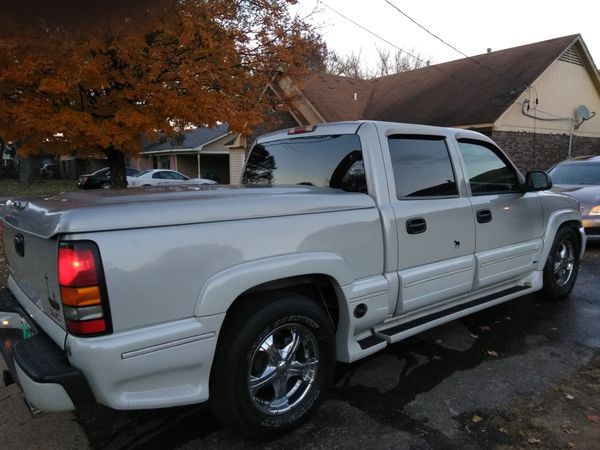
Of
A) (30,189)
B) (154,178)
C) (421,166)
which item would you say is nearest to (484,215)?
(421,166)

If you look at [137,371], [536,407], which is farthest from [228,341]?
[536,407]

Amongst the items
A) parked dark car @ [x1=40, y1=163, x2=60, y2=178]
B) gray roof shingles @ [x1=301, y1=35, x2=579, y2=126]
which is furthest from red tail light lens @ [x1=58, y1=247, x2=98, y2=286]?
parked dark car @ [x1=40, y1=163, x2=60, y2=178]

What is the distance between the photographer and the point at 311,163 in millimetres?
3732

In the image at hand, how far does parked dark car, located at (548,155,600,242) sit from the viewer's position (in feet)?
26.1

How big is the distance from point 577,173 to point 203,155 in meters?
25.9

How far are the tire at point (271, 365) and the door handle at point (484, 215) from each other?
175cm

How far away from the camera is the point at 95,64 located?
7004mm

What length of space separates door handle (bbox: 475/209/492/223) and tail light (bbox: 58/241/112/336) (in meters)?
2.95

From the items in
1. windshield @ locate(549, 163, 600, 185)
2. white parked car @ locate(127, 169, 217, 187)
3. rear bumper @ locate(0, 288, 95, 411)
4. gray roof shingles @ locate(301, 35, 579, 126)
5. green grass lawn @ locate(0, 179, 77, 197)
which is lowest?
green grass lawn @ locate(0, 179, 77, 197)

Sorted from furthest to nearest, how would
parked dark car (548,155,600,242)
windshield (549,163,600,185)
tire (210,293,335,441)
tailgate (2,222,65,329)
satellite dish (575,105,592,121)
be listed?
satellite dish (575,105,592,121) < windshield (549,163,600,185) < parked dark car (548,155,600,242) < tire (210,293,335,441) < tailgate (2,222,65,329)

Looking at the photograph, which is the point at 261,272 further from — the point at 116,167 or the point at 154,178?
the point at 154,178

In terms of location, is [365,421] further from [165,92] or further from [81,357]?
[165,92]

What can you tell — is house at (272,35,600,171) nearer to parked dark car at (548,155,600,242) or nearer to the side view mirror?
parked dark car at (548,155,600,242)

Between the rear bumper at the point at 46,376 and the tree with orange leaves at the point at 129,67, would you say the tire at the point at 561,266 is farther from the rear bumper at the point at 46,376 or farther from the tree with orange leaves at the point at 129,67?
the tree with orange leaves at the point at 129,67
